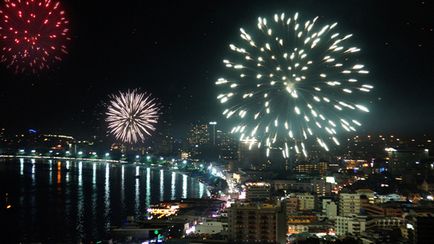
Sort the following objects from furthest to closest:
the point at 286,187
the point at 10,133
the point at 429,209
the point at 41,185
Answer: the point at 10,133 < the point at 41,185 < the point at 286,187 < the point at 429,209

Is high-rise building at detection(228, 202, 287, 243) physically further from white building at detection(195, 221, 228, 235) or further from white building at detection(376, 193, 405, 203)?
white building at detection(376, 193, 405, 203)

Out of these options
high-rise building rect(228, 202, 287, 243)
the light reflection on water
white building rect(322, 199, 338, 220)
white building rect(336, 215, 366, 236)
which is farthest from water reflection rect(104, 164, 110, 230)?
white building rect(336, 215, 366, 236)

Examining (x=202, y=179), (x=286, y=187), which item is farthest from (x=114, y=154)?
(x=286, y=187)

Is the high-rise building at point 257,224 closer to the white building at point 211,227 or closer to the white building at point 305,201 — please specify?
the white building at point 211,227

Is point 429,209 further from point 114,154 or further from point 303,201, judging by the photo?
point 114,154

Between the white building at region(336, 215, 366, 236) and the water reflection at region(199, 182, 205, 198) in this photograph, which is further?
the water reflection at region(199, 182, 205, 198)

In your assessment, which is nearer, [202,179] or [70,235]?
[70,235]

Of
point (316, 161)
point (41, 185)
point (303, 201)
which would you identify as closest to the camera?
point (303, 201)
